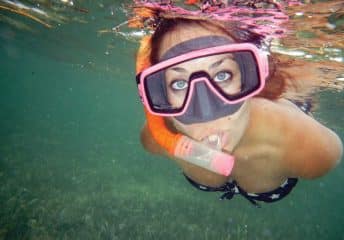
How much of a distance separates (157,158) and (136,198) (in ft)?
46.2

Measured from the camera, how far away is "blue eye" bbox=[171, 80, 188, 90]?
16.5 ft

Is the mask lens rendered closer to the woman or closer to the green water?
the woman

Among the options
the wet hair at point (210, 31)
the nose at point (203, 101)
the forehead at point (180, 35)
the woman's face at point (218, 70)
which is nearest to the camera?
the nose at point (203, 101)

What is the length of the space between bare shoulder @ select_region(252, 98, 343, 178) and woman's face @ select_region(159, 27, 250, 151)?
411 mm

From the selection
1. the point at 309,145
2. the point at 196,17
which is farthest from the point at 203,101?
the point at 196,17

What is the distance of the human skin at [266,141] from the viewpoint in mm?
4641

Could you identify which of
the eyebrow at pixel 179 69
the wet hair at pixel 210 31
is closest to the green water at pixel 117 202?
the wet hair at pixel 210 31

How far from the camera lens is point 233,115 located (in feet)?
15.2

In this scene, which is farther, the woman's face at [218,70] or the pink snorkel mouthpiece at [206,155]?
the woman's face at [218,70]

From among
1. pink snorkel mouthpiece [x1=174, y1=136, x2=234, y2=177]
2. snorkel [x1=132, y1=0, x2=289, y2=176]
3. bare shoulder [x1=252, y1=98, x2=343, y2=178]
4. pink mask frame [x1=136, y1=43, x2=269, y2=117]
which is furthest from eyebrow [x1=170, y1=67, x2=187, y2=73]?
bare shoulder [x1=252, y1=98, x2=343, y2=178]

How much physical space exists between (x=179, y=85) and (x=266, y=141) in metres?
1.72

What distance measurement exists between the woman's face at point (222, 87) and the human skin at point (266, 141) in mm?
15

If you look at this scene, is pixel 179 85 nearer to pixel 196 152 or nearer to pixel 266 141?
pixel 196 152

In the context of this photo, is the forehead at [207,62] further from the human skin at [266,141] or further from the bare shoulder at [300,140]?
the bare shoulder at [300,140]
